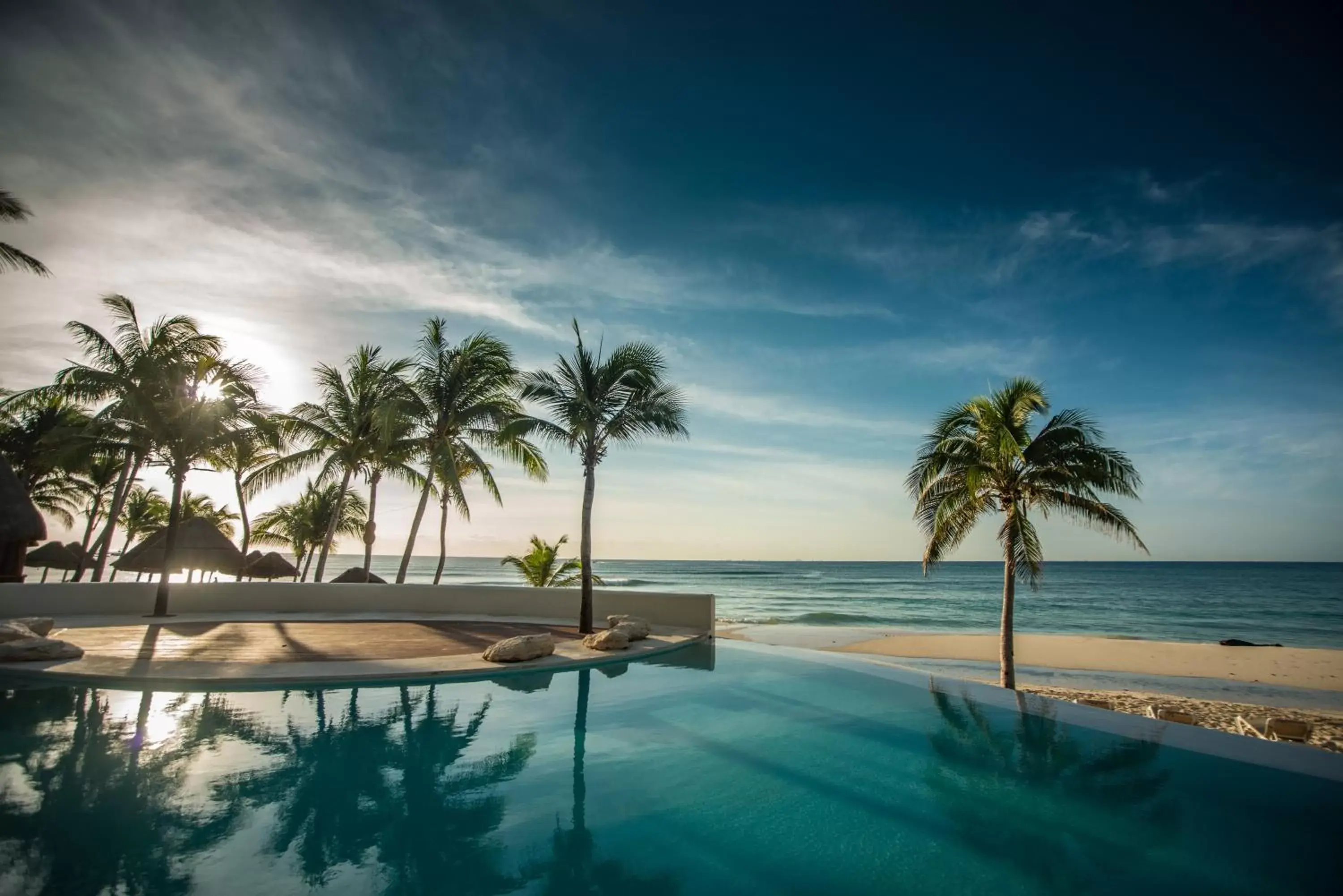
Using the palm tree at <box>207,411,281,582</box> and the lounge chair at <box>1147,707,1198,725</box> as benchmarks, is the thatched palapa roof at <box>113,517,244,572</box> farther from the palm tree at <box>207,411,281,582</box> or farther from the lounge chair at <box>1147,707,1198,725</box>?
the lounge chair at <box>1147,707,1198,725</box>

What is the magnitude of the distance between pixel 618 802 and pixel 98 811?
153 inches

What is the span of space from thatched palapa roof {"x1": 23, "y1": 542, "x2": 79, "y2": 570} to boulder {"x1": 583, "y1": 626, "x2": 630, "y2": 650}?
26.1 m

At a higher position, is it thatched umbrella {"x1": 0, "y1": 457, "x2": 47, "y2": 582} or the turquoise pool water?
thatched umbrella {"x1": 0, "y1": 457, "x2": 47, "y2": 582}

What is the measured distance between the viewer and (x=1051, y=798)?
16.5 feet

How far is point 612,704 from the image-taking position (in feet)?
25.7

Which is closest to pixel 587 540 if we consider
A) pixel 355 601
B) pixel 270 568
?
pixel 355 601

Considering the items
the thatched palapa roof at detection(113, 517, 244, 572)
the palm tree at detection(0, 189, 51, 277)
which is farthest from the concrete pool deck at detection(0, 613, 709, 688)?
the palm tree at detection(0, 189, 51, 277)

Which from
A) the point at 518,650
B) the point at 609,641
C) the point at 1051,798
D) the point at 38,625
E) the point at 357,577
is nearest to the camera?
the point at 1051,798

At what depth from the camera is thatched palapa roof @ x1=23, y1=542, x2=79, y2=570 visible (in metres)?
23.2

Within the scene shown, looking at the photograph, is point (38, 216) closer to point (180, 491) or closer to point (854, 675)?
point (180, 491)

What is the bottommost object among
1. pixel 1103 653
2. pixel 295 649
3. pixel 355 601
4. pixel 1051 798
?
pixel 1103 653

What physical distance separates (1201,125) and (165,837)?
16344 mm

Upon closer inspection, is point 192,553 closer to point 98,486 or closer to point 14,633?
point 14,633

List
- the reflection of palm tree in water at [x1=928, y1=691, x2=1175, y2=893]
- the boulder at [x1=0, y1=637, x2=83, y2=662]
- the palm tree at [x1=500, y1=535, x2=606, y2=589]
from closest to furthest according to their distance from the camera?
1. the reflection of palm tree in water at [x1=928, y1=691, x2=1175, y2=893]
2. the boulder at [x1=0, y1=637, x2=83, y2=662]
3. the palm tree at [x1=500, y1=535, x2=606, y2=589]
